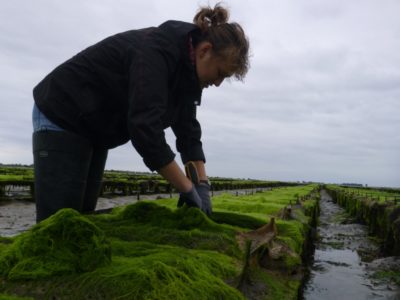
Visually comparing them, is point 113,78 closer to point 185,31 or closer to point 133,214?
point 185,31

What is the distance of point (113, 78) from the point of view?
325 cm

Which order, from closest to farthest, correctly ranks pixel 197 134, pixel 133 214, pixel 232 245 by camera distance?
1. pixel 232 245
2. pixel 133 214
3. pixel 197 134

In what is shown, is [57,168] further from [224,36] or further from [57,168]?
[224,36]

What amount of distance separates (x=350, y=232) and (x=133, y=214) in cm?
1155

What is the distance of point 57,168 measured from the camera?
10.9 ft

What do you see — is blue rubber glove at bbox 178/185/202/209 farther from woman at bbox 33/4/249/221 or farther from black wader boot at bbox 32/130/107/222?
black wader boot at bbox 32/130/107/222

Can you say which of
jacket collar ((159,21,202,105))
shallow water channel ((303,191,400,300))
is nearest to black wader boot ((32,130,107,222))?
jacket collar ((159,21,202,105))

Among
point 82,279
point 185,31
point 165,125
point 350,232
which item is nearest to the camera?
point 82,279

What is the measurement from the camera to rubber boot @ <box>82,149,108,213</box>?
12.9 ft

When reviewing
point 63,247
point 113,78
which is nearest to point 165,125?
point 113,78

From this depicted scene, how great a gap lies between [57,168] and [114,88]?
2.62 feet

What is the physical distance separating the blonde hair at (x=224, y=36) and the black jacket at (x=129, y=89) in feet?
0.40

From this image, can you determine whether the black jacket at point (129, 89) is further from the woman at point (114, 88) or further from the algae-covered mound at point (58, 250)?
the algae-covered mound at point (58, 250)

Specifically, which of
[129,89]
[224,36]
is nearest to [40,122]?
[129,89]
